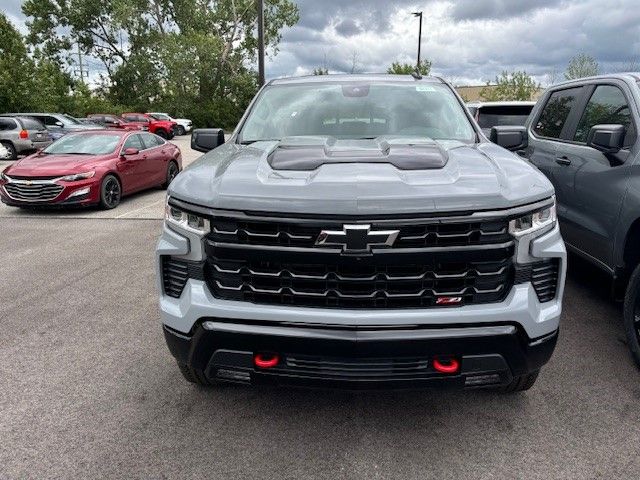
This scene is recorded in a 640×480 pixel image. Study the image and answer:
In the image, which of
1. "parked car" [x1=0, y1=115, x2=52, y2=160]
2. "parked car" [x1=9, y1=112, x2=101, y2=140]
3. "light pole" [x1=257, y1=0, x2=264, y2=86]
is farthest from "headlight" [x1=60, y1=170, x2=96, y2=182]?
"parked car" [x1=9, y1=112, x2=101, y2=140]

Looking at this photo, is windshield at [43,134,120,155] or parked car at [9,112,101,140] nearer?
windshield at [43,134,120,155]

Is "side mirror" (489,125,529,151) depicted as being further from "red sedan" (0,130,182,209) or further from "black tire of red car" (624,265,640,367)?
"red sedan" (0,130,182,209)

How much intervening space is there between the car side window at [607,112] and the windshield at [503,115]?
170 inches

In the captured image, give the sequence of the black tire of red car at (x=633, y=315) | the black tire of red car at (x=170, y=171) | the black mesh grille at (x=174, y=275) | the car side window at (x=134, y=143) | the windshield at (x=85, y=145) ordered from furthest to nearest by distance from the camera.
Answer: the black tire of red car at (x=170, y=171) < the car side window at (x=134, y=143) < the windshield at (x=85, y=145) < the black tire of red car at (x=633, y=315) < the black mesh grille at (x=174, y=275)

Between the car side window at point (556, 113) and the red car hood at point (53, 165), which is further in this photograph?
the red car hood at point (53, 165)

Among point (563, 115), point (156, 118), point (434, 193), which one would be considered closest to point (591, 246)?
point (563, 115)

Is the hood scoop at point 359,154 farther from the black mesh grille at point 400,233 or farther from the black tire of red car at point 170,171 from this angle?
the black tire of red car at point 170,171

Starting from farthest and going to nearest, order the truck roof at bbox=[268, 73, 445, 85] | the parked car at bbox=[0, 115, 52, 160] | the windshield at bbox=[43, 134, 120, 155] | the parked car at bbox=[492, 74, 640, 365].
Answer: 1. the parked car at bbox=[0, 115, 52, 160]
2. the windshield at bbox=[43, 134, 120, 155]
3. the truck roof at bbox=[268, 73, 445, 85]
4. the parked car at bbox=[492, 74, 640, 365]

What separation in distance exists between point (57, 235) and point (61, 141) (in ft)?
12.7

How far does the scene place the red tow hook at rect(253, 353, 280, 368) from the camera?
7.90ft

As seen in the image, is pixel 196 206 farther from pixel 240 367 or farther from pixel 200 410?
pixel 200 410

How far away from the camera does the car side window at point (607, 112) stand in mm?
4014

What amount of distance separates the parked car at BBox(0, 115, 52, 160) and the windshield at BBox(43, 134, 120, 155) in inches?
350

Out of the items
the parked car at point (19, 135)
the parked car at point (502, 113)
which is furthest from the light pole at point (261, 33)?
the parked car at point (502, 113)
